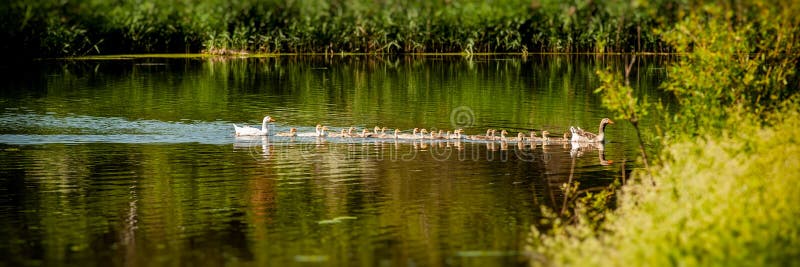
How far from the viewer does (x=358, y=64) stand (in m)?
62.4

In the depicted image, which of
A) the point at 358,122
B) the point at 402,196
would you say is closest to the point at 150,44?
the point at 358,122

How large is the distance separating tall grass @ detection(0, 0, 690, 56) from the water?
64.9ft

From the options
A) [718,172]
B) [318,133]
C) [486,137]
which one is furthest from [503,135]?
[718,172]

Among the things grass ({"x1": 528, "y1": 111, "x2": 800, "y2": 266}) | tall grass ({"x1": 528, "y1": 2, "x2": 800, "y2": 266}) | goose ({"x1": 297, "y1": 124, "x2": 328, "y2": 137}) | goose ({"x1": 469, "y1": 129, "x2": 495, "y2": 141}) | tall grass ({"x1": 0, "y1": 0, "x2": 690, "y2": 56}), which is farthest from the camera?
tall grass ({"x1": 0, "y1": 0, "x2": 690, "y2": 56})

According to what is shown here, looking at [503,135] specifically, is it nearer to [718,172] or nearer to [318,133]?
[318,133]

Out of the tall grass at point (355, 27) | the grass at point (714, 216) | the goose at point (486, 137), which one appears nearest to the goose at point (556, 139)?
the goose at point (486, 137)

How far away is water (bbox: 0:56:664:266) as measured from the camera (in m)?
17.6

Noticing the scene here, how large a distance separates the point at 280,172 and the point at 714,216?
12.2 metres

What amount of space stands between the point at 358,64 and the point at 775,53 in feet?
140

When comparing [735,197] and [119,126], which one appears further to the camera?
[119,126]

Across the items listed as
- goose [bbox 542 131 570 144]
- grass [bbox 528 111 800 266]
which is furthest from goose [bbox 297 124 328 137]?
grass [bbox 528 111 800 266]

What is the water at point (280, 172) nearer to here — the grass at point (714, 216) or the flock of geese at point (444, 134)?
the flock of geese at point (444, 134)

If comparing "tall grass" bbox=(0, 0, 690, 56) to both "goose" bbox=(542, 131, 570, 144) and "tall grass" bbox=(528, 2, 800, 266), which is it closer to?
"goose" bbox=(542, 131, 570, 144)

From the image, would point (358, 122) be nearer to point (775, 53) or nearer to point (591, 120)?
point (591, 120)
